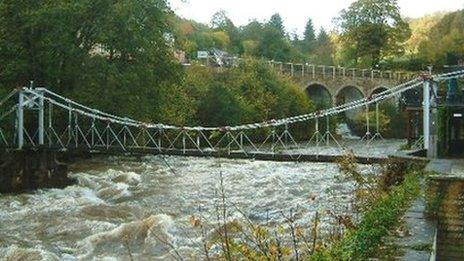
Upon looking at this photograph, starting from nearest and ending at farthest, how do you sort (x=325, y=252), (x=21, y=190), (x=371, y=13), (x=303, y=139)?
1. (x=325, y=252)
2. (x=21, y=190)
3. (x=303, y=139)
4. (x=371, y=13)

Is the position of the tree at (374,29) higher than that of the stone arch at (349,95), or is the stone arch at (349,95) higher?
the tree at (374,29)

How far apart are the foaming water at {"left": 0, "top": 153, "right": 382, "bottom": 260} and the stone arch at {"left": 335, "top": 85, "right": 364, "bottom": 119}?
29.9m

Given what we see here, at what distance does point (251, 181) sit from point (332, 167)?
15.8 feet

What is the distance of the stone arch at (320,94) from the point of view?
52494 millimetres

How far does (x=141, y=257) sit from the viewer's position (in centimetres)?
1045

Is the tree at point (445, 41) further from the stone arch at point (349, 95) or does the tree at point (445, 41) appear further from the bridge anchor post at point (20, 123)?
the bridge anchor post at point (20, 123)

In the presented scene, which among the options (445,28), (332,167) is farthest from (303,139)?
(445,28)

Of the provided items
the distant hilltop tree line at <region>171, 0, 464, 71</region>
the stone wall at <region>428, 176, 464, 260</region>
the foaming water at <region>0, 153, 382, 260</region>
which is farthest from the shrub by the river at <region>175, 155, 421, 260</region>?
the distant hilltop tree line at <region>171, 0, 464, 71</region>

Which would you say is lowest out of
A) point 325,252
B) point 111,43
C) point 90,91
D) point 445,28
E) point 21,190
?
point 21,190

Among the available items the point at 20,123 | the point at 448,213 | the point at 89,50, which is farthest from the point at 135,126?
the point at 448,213

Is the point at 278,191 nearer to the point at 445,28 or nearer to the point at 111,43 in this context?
the point at 111,43

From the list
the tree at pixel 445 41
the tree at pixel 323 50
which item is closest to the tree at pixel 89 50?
the tree at pixel 445 41

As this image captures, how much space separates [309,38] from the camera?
97750mm

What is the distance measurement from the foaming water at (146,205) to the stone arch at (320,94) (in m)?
27.7
